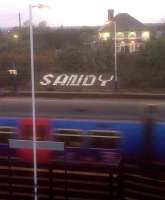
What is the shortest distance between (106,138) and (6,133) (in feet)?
6.96

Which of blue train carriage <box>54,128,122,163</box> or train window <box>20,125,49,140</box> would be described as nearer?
blue train carriage <box>54,128,122,163</box>

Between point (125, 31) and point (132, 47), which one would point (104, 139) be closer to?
point (132, 47)

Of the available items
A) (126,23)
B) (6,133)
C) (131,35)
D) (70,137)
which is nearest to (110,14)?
(131,35)

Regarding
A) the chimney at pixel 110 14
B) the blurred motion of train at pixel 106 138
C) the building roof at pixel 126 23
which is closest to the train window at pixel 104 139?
the blurred motion of train at pixel 106 138

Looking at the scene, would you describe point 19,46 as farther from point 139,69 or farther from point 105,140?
point 105,140

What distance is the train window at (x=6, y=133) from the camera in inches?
390

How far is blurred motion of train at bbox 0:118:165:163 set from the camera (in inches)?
367

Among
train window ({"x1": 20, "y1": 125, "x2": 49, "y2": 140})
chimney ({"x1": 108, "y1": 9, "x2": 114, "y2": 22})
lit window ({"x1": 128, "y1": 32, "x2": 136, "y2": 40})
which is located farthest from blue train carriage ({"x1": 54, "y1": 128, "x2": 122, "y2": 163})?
lit window ({"x1": 128, "y1": 32, "x2": 136, "y2": 40})

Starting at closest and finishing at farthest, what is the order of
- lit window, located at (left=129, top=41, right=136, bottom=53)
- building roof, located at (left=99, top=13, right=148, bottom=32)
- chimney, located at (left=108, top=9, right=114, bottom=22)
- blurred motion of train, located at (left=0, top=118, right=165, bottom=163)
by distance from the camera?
blurred motion of train, located at (left=0, top=118, right=165, bottom=163), lit window, located at (left=129, top=41, right=136, bottom=53), chimney, located at (left=108, top=9, right=114, bottom=22), building roof, located at (left=99, top=13, right=148, bottom=32)

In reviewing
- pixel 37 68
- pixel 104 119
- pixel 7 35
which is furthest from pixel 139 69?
pixel 104 119

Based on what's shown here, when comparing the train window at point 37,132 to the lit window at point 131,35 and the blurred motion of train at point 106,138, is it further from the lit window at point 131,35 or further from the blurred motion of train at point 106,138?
the lit window at point 131,35

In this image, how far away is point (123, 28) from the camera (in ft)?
138

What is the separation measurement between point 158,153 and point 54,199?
2.72m

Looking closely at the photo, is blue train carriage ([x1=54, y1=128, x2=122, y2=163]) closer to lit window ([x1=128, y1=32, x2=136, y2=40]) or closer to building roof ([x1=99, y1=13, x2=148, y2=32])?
lit window ([x1=128, y1=32, x2=136, y2=40])
